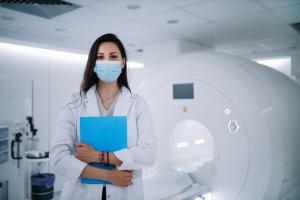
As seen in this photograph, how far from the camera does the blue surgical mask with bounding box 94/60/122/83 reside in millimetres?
1207

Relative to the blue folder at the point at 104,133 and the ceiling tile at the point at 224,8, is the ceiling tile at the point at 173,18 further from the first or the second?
the blue folder at the point at 104,133

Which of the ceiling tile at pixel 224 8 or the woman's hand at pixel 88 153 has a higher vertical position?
the ceiling tile at pixel 224 8

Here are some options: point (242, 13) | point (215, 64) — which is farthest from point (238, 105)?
point (242, 13)

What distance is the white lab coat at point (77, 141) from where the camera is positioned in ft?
3.71

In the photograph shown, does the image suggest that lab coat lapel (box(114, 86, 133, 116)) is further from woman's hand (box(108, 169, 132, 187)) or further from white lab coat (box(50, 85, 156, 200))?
woman's hand (box(108, 169, 132, 187))

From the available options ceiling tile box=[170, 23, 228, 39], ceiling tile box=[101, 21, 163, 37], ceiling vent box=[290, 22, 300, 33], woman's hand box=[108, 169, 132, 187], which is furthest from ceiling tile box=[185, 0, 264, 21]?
woman's hand box=[108, 169, 132, 187]

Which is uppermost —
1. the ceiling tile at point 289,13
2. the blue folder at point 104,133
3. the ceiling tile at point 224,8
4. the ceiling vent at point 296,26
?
the ceiling vent at point 296,26

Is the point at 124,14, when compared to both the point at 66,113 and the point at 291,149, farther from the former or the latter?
the point at 291,149

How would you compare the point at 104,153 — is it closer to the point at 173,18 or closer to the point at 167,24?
the point at 173,18

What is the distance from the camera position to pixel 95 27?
2.98m

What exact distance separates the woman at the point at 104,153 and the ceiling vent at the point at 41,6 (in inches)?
48.6

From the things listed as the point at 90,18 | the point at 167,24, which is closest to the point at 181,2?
the point at 167,24

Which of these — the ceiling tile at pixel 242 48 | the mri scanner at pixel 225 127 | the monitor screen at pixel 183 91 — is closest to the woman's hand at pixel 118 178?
the mri scanner at pixel 225 127

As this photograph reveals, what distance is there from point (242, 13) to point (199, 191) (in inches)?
63.0
